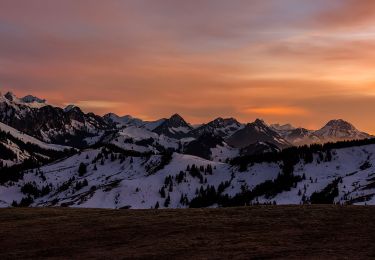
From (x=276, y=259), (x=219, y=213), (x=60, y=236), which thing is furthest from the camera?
(x=219, y=213)

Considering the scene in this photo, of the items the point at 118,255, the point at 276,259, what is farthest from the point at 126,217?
the point at 276,259

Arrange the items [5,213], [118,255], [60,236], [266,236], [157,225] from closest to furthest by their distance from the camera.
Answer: [118,255], [266,236], [60,236], [157,225], [5,213]

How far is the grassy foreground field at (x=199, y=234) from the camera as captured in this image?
34.5m

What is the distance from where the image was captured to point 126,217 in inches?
2112

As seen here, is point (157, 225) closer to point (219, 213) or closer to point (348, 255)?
point (219, 213)

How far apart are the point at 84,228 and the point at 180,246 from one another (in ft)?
46.1

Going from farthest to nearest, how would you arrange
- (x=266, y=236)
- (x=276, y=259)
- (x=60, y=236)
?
(x=60, y=236)
(x=266, y=236)
(x=276, y=259)

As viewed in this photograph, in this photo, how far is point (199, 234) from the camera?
41.5 metres

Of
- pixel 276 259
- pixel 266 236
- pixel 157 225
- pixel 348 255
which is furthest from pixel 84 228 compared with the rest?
pixel 348 255

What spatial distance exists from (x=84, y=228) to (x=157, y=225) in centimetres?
683

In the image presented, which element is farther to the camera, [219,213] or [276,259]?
[219,213]

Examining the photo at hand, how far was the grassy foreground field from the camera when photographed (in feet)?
113

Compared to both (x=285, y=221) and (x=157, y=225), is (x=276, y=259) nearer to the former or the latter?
(x=285, y=221)

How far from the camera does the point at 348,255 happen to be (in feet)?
103
